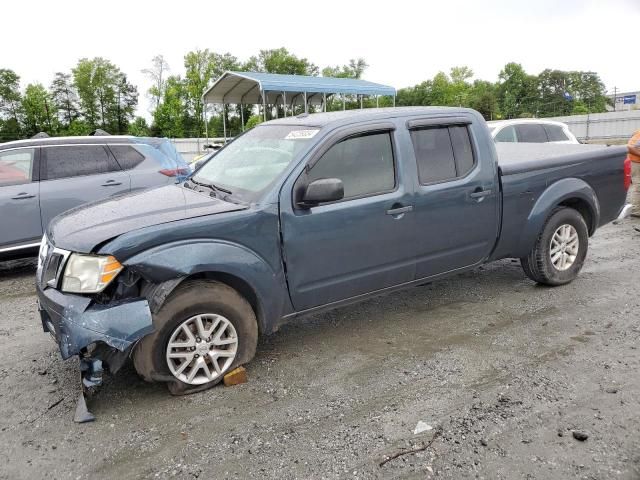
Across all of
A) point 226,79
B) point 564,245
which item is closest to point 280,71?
point 226,79

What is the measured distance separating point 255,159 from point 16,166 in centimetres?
418

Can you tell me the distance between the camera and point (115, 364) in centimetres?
309

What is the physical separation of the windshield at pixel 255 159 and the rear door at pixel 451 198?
1.01 meters

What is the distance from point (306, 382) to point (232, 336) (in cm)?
61

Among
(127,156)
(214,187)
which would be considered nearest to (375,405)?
(214,187)

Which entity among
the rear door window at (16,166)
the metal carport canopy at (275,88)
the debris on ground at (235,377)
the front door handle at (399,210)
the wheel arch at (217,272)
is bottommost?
the debris on ground at (235,377)

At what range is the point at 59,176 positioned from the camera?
22.2 ft

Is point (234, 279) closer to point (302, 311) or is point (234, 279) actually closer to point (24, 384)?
point (302, 311)

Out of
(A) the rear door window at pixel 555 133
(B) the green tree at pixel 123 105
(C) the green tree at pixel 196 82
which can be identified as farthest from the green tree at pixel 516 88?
(A) the rear door window at pixel 555 133

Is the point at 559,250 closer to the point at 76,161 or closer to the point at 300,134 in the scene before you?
the point at 300,134

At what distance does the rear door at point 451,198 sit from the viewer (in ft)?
13.8

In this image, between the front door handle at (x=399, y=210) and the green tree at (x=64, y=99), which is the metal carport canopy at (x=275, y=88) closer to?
the front door handle at (x=399, y=210)

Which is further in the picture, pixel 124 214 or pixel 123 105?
pixel 123 105

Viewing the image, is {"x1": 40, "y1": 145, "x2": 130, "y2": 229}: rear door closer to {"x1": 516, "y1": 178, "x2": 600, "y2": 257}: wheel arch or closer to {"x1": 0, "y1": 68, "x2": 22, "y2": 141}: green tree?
{"x1": 516, "y1": 178, "x2": 600, "y2": 257}: wheel arch
